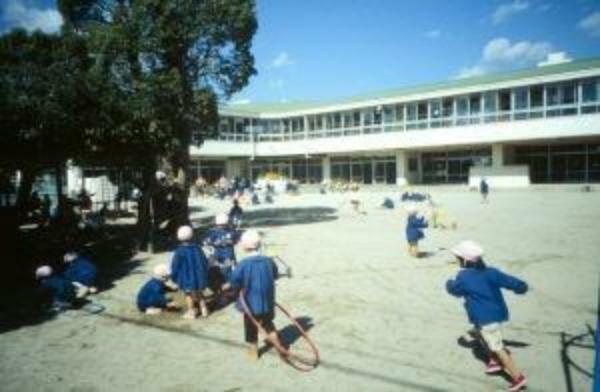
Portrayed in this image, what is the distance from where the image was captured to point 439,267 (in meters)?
11.5

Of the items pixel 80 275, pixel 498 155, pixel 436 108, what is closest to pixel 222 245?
pixel 80 275

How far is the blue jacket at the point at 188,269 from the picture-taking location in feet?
26.6

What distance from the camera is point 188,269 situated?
8.09 meters

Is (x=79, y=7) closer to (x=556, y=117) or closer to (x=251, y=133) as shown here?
(x=556, y=117)

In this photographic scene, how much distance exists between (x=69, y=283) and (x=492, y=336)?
23.6ft

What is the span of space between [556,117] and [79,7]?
87.9ft

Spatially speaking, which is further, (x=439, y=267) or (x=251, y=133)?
(x=251, y=133)

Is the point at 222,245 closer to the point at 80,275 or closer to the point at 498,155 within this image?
the point at 80,275

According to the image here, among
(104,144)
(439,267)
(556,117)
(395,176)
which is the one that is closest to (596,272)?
(439,267)

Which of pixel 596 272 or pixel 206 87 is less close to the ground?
pixel 206 87

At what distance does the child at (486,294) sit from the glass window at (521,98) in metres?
32.1

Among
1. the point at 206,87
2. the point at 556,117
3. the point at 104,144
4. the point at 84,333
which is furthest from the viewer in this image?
the point at 556,117

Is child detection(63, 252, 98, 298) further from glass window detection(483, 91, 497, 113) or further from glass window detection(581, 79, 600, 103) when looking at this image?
glass window detection(483, 91, 497, 113)

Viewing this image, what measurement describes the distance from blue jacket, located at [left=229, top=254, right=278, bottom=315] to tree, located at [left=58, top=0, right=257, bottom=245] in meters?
9.11
